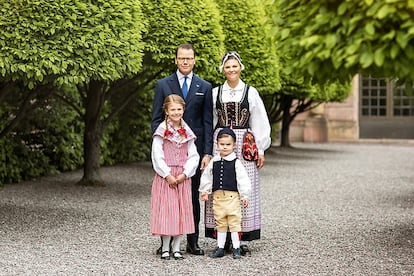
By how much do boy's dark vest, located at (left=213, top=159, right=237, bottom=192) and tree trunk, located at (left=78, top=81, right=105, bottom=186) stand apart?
5.87 meters

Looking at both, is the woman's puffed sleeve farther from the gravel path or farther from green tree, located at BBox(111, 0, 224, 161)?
green tree, located at BBox(111, 0, 224, 161)

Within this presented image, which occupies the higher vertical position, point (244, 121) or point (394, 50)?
point (394, 50)

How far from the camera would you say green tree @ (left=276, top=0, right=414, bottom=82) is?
3.99m

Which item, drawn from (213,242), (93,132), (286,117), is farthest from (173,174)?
(286,117)

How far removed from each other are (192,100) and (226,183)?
2.53 ft

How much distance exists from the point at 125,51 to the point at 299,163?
1092cm

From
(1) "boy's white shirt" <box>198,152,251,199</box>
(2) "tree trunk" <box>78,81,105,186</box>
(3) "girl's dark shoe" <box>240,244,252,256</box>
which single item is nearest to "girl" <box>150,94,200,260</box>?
(1) "boy's white shirt" <box>198,152,251,199</box>

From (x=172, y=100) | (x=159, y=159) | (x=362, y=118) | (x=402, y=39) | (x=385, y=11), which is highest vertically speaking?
(x=385, y=11)

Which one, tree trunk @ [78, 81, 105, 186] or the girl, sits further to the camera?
tree trunk @ [78, 81, 105, 186]

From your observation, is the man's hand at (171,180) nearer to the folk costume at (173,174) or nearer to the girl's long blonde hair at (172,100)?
the folk costume at (173,174)

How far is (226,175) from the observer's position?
654 cm

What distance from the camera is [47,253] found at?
275 inches

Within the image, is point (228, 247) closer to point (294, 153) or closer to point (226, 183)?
point (226, 183)

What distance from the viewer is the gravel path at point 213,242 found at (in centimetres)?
640
